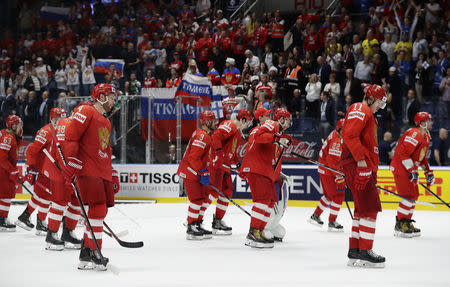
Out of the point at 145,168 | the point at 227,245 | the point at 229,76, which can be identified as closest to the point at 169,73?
the point at 229,76

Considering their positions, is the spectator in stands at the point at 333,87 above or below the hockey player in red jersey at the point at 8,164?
above

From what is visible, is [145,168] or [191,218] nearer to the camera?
[191,218]

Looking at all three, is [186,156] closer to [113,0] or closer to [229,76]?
[229,76]

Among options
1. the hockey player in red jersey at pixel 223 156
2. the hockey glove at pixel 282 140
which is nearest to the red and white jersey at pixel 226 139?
the hockey player in red jersey at pixel 223 156

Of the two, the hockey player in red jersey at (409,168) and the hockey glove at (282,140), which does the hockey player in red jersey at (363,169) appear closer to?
the hockey glove at (282,140)

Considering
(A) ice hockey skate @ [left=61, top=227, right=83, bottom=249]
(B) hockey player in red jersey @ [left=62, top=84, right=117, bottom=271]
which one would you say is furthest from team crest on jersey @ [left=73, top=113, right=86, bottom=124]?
(A) ice hockey skate @ [left=61, top=227, right=83, bottom=249]

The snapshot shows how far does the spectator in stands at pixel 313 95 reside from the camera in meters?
13.3

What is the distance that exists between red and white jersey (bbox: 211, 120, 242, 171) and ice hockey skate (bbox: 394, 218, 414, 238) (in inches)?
Result: 92.7

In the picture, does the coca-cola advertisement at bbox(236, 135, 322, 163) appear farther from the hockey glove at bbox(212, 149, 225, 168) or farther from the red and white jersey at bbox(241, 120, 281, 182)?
the red and white jersey at bbox(241, 120, 281, 182)

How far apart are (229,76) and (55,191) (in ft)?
25.3

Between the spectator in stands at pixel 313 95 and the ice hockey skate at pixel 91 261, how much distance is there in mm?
8142

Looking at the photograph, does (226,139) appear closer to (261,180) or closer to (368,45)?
→ (261,180)

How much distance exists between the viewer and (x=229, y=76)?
48.9ft

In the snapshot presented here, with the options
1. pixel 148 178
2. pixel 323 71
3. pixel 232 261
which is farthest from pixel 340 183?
pixel 148 178
